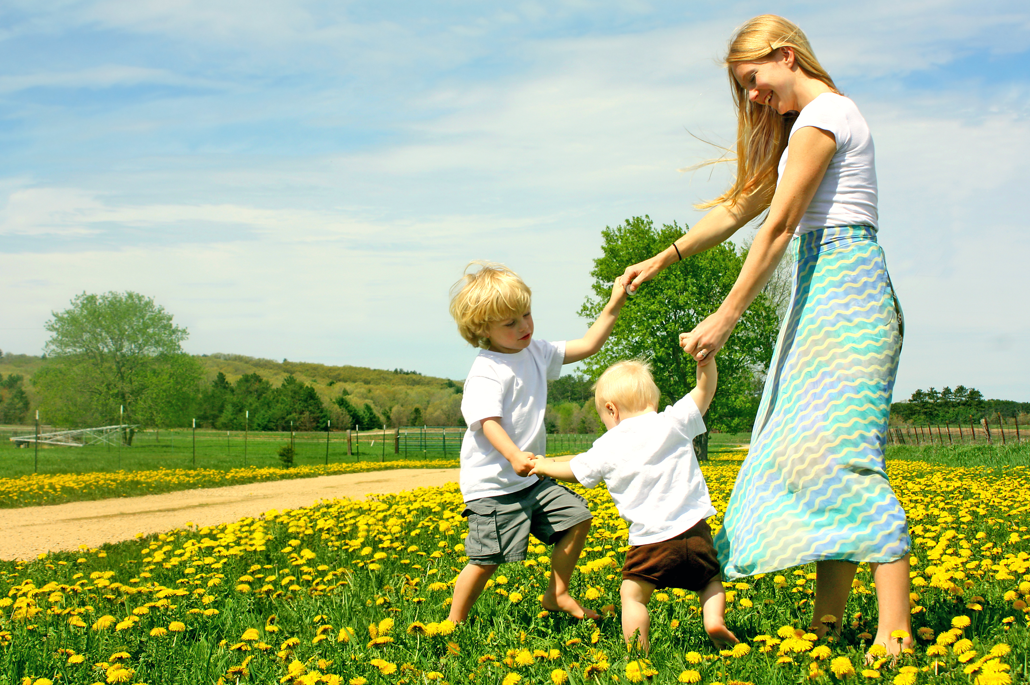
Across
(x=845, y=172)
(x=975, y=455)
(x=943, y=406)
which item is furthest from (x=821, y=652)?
(x=943, y=406)

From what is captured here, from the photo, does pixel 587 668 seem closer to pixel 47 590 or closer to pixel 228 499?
pixel 47 590

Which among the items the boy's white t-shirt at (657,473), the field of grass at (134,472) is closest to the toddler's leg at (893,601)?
the boy's white t-shirt at (657,473)

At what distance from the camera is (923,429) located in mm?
28938

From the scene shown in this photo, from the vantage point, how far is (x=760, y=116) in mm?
2762

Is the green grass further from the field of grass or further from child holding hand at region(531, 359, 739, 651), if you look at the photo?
the field of grass

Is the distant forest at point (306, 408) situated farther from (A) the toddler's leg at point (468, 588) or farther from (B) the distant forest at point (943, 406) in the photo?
(A) the toddler's leg at point (468, 588)

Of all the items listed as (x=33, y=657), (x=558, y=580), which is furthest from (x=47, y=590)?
(x=558, y=580)

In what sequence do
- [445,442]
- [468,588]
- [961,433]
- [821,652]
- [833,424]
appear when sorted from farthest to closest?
[445,442] → [961,433] → [468,588] → [833,424] → [821,652]

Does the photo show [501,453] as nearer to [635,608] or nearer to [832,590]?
[635,608]

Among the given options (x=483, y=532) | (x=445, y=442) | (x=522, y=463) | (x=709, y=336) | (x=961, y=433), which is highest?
(x=709, y=336)

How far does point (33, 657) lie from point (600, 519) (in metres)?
4.31

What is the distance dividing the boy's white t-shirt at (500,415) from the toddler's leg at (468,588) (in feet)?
0.96

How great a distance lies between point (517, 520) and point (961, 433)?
2694cm

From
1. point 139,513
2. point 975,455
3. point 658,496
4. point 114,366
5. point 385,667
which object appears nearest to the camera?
point 385,667
